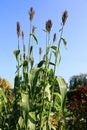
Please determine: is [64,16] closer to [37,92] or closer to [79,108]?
[37,92]

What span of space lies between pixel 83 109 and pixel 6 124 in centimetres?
335

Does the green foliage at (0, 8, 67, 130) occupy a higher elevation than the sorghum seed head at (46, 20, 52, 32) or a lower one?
lower

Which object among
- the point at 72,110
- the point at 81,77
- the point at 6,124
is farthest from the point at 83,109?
the point at 81,77

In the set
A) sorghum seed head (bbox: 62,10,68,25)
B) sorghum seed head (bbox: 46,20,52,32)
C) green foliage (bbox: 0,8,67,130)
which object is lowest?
green foliage (bbox: 0,8,67,130)

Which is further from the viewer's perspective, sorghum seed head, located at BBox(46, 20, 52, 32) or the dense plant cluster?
the dense plant cluster

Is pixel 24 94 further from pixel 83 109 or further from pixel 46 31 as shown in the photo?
pixel 83 109

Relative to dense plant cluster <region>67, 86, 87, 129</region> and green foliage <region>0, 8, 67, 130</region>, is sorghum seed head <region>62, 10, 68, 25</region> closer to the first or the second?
green foliage <region>0, 8, 67, 130</region>

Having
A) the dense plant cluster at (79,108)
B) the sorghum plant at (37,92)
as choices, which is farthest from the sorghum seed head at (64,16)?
the dense plant cluster at (79,108)

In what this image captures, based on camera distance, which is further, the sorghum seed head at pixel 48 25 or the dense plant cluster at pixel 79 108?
the dense plant cluster at pixel 79 108

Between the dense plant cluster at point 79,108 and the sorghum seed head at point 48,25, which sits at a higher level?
the sorghum seed head at point 48,25

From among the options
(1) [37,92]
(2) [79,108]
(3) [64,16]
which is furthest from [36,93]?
(2) [79,108]

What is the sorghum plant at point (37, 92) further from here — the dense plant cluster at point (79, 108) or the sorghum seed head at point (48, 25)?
the dense plant cluster at point (79, 108)

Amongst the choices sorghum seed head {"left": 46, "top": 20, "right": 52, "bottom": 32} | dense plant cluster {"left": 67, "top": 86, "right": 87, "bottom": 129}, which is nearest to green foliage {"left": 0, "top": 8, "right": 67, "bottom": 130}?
sorghum seed head {"left": 46, "top": 20, "right": 52, "bottom": 32}

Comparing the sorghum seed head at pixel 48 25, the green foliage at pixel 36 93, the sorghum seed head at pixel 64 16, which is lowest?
the green foliage at pixel 36 93
